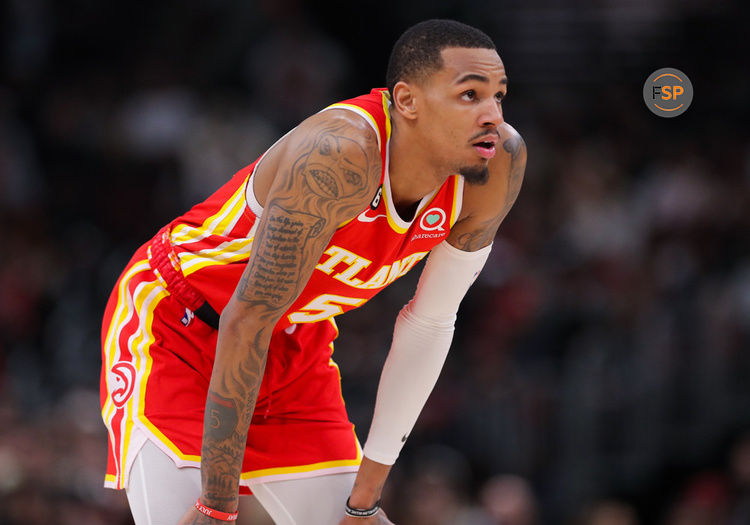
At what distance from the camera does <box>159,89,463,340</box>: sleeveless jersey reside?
3168 millimetres

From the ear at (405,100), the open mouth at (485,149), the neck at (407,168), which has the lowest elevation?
the neck at (407,168)

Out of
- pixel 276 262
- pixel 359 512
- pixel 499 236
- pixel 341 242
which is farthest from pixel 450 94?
pixel 499 236

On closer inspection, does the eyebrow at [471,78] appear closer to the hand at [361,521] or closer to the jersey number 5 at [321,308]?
the jersey number 5 at [321,308]

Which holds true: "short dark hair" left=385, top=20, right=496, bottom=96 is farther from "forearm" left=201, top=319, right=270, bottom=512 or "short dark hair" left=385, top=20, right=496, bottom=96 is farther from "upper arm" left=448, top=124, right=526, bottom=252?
"forearm" left=201, top=319, right=270, bottom=512

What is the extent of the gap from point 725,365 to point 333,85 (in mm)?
3800

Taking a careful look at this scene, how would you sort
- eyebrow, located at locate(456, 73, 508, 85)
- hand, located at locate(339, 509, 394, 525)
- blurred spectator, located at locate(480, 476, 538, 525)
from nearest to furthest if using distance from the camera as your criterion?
eyebrow, located at locate(456, 73, 508, 85) → hand, located at locate(339, 509, 394, 525) → blurred spectator, located at locate(480, 476, 538, 525)

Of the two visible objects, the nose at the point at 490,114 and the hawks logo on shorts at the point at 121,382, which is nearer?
the nose at the point at 490,114

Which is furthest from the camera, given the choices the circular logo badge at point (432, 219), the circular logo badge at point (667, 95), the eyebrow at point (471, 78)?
the circular logo badge at point (667, 95)

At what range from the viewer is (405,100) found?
3.18 metres

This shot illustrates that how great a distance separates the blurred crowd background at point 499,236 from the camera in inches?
263

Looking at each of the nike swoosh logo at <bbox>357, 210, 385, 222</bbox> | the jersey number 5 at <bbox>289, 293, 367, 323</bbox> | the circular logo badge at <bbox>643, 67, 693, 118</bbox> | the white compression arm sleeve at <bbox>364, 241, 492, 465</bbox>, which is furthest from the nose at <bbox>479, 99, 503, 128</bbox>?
the circular logo badge at <bbox>643, 67, 693, 118</bbox>

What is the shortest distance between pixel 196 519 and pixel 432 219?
1.17 metres

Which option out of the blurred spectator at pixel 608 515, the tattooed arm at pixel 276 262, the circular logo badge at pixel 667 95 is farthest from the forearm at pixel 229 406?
the blurred spectator at pixel 608 515

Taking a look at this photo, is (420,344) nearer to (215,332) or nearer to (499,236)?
(215,332)
